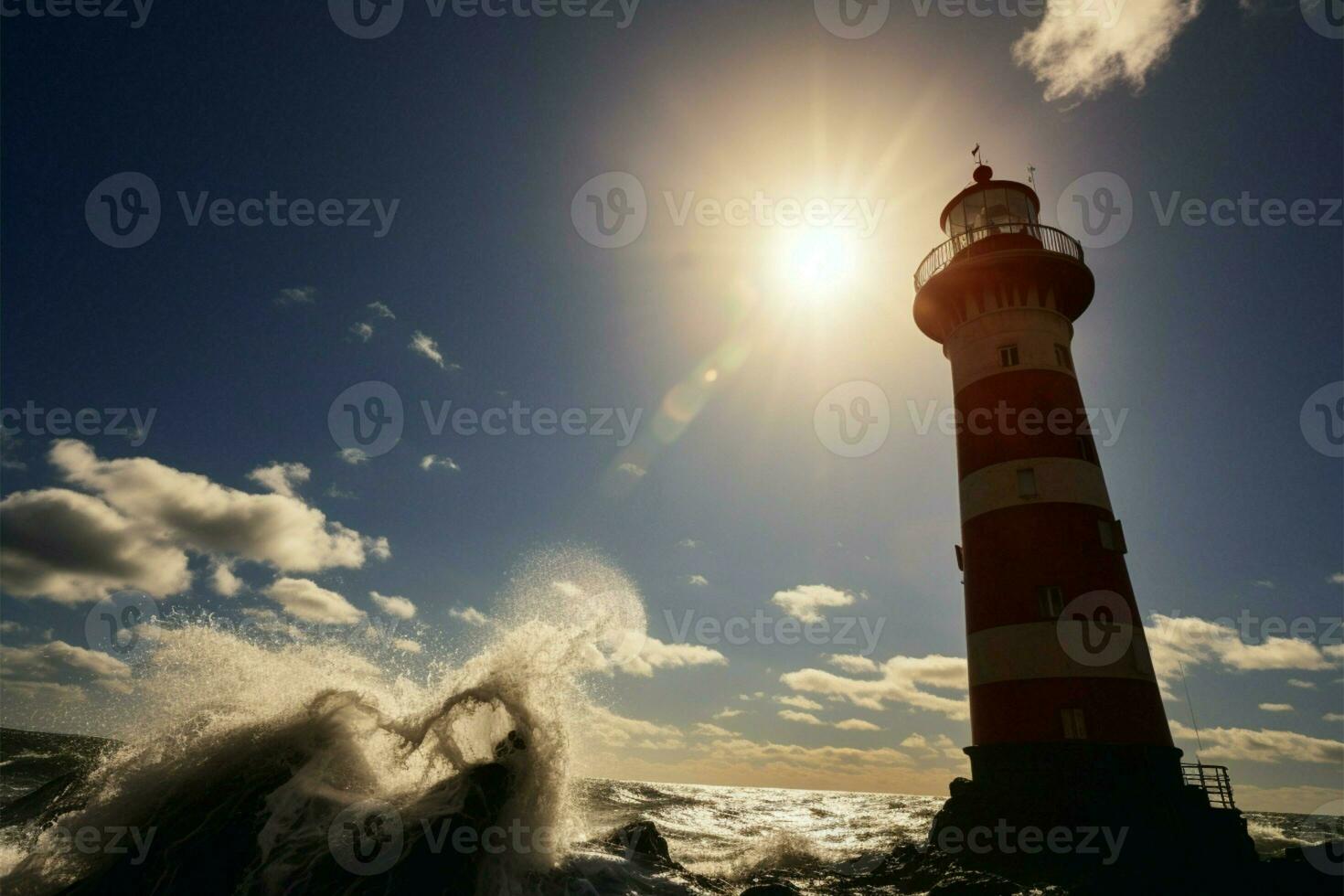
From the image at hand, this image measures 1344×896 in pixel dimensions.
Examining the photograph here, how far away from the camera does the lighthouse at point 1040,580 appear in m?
14.2

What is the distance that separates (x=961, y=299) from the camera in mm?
19547

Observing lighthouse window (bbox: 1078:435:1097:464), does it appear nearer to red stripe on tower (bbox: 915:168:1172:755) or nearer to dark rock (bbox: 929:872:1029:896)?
red stripe on tower (bbox: 915:168:1172:755)

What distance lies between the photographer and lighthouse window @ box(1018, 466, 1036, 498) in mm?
16969

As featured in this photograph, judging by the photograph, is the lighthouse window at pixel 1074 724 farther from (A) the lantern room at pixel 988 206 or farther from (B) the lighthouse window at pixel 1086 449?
(A) the lantern room at pixel 988 206

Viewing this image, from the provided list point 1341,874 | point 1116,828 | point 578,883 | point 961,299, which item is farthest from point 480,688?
point 961,299

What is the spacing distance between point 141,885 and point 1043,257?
22.9 m

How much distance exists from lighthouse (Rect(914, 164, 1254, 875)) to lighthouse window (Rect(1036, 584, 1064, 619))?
4 cm

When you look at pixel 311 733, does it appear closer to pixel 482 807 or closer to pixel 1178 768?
pixel 482 807

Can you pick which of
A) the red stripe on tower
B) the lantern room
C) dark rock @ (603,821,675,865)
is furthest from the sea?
the lantern room

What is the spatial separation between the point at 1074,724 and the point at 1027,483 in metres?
5.86

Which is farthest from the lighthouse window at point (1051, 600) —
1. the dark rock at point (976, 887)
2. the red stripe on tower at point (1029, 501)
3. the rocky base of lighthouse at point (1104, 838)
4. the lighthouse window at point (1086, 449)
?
the dark rock at point (976, 887)

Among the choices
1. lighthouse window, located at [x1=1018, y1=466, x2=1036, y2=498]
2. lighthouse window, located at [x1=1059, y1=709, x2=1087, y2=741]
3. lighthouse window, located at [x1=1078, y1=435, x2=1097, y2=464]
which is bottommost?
lighthouse window, located at [x1=1059, y1=709, x2=1087, y2=741]

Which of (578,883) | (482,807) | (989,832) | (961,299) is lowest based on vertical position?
(578,883)

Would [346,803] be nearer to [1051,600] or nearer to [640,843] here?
[640,843]
